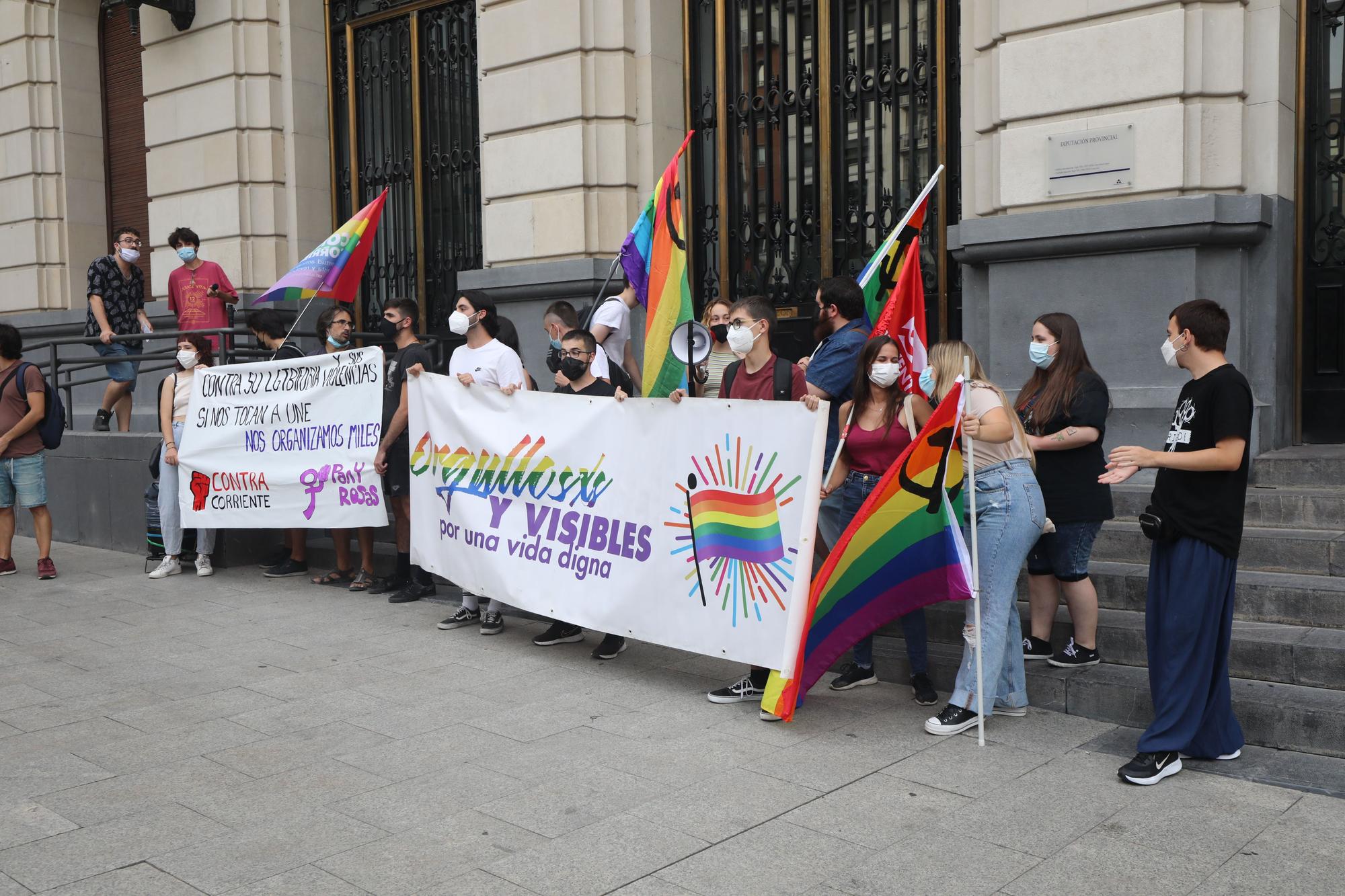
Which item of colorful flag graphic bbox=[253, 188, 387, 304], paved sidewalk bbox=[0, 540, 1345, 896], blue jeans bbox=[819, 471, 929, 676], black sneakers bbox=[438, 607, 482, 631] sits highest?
colorful flag graphic bbox=[253, 188, 387, 304]

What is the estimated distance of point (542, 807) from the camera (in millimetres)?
4535

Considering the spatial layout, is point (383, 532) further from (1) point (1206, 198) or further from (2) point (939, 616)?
(1) point (1206, 198)

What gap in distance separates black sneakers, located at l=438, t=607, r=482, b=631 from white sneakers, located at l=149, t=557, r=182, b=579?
3.17 metres

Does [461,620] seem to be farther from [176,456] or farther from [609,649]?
[176,456]

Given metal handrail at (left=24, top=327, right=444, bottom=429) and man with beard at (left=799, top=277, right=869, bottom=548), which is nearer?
man with beard at (left=799, top=277, right=869, bottom=548)

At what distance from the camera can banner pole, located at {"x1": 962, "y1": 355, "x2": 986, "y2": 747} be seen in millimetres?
5207

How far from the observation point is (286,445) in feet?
29.7

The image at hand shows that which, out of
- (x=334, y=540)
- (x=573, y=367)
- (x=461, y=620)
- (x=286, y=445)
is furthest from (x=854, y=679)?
(x=286, y=445)

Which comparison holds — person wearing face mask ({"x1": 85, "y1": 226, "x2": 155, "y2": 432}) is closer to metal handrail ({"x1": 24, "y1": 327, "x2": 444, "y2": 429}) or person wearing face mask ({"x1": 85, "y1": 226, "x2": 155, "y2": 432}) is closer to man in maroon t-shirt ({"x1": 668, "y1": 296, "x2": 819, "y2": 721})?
metal handrail ({"x1": 24, "y1": 327, "x2": 444, "y2": 429})

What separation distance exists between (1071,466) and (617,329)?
3662 mm

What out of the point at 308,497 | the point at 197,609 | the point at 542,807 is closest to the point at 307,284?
the point at 308,497

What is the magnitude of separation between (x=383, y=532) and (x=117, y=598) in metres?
2.05

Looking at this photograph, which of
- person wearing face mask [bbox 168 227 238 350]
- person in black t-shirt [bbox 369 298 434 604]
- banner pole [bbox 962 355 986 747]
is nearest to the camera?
banner pole [bbox 962 355 986 747]

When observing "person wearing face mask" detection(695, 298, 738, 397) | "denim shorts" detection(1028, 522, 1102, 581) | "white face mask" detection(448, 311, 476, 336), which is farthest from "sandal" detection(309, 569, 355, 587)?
"denim shorts" detection(1028, 522, 1102, 581)
